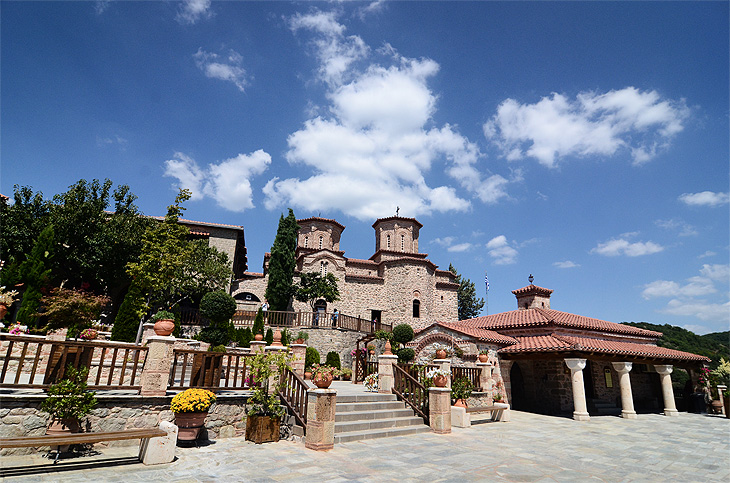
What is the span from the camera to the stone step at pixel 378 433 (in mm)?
8148

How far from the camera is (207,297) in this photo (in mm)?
19625

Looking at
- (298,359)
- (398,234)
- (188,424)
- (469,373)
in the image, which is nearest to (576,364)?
(469,373)

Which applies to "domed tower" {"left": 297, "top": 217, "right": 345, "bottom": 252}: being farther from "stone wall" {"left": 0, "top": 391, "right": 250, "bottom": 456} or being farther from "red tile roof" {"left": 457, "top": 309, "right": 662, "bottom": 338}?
"stone wall" {"left": 0, "top": 391, "right": 250, "bottom": 456}

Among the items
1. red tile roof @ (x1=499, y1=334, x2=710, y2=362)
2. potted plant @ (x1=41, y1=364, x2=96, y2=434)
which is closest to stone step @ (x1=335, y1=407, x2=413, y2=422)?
potted plant @ (x1=41, y1=364, x2=96, y2=434)

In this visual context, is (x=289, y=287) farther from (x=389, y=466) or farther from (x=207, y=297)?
(x=389, y=466)

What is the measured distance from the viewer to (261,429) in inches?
301

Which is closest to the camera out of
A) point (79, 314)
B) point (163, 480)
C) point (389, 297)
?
point (163, 480)

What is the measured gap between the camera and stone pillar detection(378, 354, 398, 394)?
11453 millimetres

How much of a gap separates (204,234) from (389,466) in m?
24.8

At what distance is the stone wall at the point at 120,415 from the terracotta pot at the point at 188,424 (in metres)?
0.45

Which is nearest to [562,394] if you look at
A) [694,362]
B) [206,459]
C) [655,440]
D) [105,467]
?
[655,440]

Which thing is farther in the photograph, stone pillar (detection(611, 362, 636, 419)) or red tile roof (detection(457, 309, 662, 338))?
red tile roof (detection(457, 309, 662, 338))

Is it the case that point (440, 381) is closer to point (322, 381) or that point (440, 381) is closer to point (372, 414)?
point (372, 414)

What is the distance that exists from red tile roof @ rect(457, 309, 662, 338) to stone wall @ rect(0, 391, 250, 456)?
1466 cm
